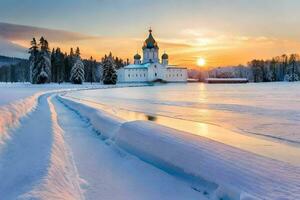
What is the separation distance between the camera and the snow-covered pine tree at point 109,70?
345 feet

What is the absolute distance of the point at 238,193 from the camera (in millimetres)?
6562

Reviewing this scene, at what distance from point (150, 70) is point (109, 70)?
129ft

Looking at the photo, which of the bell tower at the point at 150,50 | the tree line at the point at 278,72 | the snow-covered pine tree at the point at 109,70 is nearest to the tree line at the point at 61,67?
the snow-covered pine tree at the point at 109,70

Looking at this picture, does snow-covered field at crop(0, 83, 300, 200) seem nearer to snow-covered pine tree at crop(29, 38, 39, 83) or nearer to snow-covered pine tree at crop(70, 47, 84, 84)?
snow-covered pine tree at crop(29, 38, 39, 83)

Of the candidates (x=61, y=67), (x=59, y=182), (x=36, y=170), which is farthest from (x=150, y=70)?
(x=59, y=182)

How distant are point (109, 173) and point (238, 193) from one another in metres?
3.27

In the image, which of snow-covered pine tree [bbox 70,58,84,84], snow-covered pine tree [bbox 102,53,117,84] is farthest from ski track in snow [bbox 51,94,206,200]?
snow-covered pine tree [bbox 102,53,117,84]

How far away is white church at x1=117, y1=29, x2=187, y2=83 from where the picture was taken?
144250 millimetres

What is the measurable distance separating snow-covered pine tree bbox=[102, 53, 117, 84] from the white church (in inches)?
1483

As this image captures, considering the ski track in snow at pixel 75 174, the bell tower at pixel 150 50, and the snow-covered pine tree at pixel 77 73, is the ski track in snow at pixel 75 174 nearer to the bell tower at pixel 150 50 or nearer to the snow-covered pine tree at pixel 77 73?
the snow-covered pine tree at pixel 77 73

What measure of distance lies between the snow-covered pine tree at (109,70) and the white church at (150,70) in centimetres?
3767

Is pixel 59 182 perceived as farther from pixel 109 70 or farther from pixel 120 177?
pixel 109 70

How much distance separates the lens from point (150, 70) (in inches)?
5655

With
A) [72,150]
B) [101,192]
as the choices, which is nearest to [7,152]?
[72,150]
